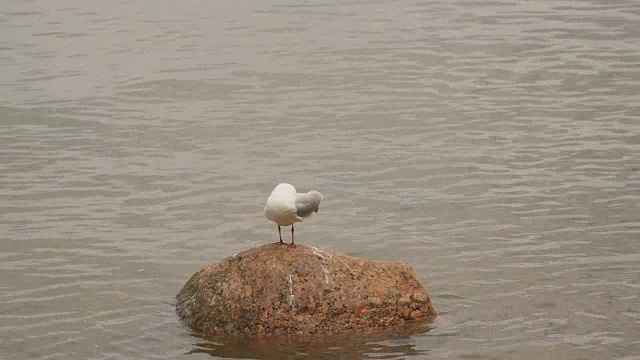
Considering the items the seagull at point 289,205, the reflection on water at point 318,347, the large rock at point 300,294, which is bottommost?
the reflection on water at point 318,347

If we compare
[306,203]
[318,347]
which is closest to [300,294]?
[318,347]

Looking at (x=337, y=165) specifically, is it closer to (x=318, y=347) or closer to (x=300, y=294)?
(x=300, y=294)

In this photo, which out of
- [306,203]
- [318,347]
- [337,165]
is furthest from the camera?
[337,165]

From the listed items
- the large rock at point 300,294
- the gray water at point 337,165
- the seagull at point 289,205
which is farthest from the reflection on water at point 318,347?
the seagull at point 289,205

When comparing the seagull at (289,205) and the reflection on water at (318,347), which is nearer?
the reflection on water at (318,347)

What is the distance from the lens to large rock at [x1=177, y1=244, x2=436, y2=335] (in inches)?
555

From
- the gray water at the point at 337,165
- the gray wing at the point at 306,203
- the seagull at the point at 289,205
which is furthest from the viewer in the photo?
the gray water at the point at 337,165

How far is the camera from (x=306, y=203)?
14.1 m

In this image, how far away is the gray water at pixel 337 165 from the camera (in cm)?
1521

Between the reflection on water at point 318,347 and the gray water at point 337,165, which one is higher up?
the gray water at point 337,165

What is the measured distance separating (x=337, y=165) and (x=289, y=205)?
8.79 metres

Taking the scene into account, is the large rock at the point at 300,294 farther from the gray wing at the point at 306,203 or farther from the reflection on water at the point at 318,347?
the gray wing at the point at 306,203

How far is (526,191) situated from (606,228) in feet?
7.52

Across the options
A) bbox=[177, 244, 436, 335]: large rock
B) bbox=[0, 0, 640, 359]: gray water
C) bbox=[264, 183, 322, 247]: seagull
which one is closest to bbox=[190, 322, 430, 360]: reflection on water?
bbox=[0, 0, 640, 359]: gray water
